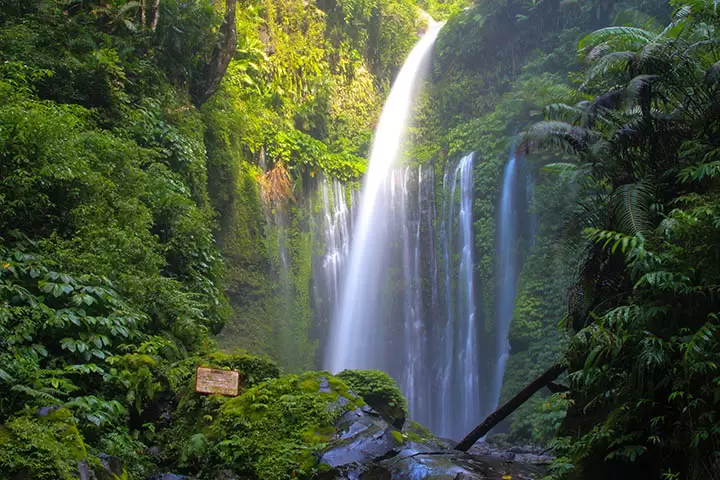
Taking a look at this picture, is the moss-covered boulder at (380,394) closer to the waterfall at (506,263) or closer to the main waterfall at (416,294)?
the waterfall at (506,263)

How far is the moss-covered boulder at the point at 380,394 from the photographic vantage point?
26.0ft

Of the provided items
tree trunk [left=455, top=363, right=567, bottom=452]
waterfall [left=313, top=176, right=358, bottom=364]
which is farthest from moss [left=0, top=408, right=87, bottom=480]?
waterfall [left=313, top=176, right=358, bottom=364]

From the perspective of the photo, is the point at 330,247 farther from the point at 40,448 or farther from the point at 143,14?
the point at 40,448

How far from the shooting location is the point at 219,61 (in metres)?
11.8

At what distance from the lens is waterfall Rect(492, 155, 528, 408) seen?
15.3m

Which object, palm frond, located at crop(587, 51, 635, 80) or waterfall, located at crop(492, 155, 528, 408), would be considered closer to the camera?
palm frond, located at crop(587, 51, 635, 80)

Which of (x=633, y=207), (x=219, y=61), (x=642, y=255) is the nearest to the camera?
(x=642, y=255)

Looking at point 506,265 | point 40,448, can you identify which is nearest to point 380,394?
point 40,448

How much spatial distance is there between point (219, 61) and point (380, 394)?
319 inches

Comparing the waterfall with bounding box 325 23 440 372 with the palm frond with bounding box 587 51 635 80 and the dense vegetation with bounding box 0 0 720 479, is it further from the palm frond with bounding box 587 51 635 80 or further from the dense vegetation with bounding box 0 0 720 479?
the palm frond with bounding box 587 51 635 80

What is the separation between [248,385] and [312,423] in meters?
1.02

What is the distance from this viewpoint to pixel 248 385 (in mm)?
6371

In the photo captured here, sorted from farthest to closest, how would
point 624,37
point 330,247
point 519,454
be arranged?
point 330,247 → point 519,454 → point 624,37

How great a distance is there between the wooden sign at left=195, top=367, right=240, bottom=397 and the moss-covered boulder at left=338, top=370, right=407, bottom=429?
7.55 ft
